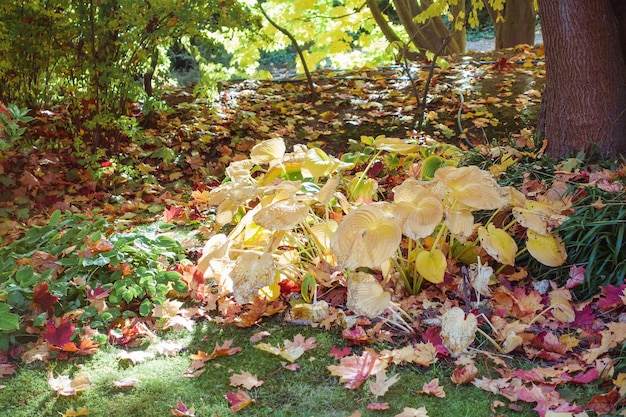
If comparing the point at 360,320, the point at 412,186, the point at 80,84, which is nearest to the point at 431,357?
the point at 360,320

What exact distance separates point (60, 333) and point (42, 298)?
0.72 ft

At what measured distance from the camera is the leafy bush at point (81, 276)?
9.70ft

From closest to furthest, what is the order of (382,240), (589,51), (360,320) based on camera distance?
(382,240) → (360,320) → (589,51)

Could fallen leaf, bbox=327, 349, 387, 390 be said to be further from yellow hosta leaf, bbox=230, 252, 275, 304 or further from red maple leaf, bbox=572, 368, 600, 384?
red maple leaf, bbox=572, 368, 600, 384

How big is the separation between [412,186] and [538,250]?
0.74 metres

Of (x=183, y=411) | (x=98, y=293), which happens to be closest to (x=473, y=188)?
(x=183, y=411)

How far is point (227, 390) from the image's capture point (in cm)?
257

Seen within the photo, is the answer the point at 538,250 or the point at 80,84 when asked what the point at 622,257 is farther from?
the point at 80,84

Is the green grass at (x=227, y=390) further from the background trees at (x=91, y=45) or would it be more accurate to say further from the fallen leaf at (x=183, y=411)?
the background trees at (x=91, y=45)

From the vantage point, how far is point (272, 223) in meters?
2.89

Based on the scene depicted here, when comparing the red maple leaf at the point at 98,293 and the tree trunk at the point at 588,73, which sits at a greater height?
the tree trunk at the point at 588,73

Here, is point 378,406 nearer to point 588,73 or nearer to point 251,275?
point 251,275

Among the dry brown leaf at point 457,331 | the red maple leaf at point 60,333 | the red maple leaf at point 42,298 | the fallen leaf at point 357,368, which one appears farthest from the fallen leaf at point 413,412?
the red maple leaf at point 42,298

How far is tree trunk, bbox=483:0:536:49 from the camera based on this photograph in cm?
976
